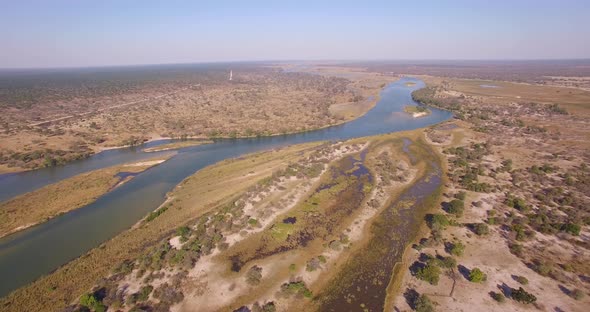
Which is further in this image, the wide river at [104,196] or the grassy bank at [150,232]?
the wide river at [104,196]

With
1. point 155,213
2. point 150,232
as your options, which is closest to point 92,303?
point 150,232

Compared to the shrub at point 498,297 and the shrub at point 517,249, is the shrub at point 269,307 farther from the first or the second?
the shrub at point 517,249

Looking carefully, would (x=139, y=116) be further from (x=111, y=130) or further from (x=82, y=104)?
(x=82, y=104)

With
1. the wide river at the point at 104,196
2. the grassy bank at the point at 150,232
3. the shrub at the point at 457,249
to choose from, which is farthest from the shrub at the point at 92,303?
the shrub at the point at 457,249

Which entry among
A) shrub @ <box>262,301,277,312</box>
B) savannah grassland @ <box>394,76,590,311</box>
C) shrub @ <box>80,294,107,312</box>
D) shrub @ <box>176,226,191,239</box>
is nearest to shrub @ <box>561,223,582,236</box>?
savannah grassland @ <box>394,76,590,311</box>

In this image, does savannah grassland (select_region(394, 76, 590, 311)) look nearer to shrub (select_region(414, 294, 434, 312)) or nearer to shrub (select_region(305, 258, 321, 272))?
shrub (select_region(414, 294, 434, 312))

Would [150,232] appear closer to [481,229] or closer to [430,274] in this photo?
[430,274]
